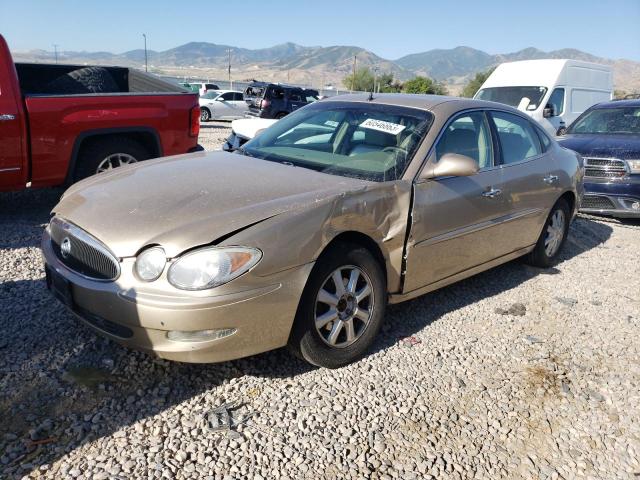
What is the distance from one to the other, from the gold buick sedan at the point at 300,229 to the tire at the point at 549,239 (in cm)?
60

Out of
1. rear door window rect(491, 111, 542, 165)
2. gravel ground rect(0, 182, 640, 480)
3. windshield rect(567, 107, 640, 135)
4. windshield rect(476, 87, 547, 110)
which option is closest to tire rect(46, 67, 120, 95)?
gravel ground rect(0, 182, 640, 480)

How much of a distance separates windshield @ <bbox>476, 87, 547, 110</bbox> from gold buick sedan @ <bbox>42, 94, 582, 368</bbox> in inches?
335

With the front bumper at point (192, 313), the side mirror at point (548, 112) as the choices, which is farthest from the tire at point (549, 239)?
the side mirror at point (548, 112)

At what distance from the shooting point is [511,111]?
4.84 m

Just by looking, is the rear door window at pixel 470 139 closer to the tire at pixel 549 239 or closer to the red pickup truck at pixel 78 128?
the tire at pixel 549 239

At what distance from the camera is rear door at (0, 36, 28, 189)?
202 inches

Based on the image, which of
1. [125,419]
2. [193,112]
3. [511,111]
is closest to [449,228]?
[511,111]

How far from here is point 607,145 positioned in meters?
7.86

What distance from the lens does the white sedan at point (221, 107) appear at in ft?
80.0

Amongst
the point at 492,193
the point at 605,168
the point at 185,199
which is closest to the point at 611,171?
the point at 605,168

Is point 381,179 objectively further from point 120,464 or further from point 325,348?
point 120,464

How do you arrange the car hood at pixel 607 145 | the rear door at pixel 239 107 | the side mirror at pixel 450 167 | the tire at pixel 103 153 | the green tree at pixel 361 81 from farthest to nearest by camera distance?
1. the green tree at pixel 361 81
2. the rear door at pixel 239 107
3. the car hood at pixel 607 145
4. the tire at pixel 103 153
5. the side mirror at pixel 450 167

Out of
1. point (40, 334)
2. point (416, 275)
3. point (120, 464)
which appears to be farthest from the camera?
point (416, 275)

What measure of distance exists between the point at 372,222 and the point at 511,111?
7.60ft
